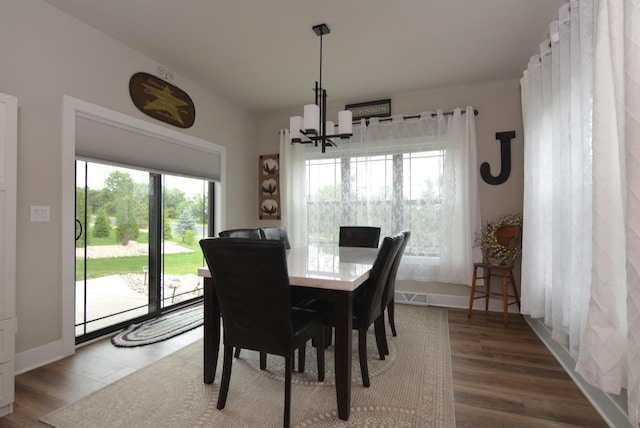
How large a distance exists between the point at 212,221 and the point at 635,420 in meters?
3.92

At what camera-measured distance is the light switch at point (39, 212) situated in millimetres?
2195

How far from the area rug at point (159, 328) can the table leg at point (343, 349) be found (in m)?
1.79

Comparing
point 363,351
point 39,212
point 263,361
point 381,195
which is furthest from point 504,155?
point 39,212

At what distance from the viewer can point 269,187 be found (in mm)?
4582

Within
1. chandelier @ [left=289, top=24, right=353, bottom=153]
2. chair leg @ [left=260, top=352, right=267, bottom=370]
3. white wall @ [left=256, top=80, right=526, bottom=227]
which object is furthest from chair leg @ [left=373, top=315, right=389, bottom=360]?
white wall @ [left=256, top=80, right=526, bottom=227]

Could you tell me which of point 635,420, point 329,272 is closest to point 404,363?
point 329,272

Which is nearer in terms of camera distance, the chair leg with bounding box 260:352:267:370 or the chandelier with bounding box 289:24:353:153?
the chair leg with bounding box 260:352:267:370

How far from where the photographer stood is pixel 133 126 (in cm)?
288

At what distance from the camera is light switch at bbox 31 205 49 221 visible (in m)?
2.20

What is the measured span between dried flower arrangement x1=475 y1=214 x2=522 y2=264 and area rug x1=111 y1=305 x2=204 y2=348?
3.01 meters

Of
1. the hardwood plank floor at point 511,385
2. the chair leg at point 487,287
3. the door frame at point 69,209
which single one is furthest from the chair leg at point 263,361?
the chair leg at point 487,287

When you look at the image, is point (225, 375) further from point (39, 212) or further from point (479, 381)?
point (39, 212)

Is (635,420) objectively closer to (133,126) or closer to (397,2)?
(397,2)

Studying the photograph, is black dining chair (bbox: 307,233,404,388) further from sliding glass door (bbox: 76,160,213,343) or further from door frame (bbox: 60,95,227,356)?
sliding glass door (bbox: 76,160,213,343)
